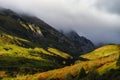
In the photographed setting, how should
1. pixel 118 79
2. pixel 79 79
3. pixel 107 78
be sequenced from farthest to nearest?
pixel 79 79 < pixel 107 78 < pixel 118 79

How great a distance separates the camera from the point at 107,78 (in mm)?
178000

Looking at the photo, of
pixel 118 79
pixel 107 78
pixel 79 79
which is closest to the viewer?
pixel 118 79

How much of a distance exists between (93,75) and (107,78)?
8632 mm

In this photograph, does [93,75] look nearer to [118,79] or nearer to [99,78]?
[99,78]

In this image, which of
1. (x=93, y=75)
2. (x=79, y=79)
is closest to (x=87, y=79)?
(x=93, y=75)

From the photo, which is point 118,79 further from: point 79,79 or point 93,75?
point 79,79

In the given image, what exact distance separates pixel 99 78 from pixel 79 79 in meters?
23.3

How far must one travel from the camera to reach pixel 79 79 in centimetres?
19912

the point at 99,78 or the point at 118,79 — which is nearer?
the point at 118,79

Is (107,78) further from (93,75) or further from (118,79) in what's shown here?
(118,79)

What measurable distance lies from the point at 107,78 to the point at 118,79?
79.4ft

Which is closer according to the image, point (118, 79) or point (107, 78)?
point (118, 79)

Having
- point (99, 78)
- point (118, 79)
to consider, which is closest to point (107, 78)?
point (99, 78)

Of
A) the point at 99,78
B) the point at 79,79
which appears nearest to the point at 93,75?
the point at 99,78
